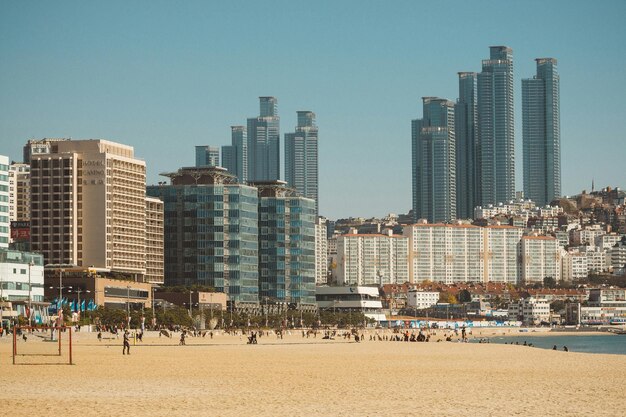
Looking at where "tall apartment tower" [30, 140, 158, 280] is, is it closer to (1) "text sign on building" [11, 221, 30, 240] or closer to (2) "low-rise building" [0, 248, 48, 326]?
(1) "text sign on building" [11, 221, 30, 240]

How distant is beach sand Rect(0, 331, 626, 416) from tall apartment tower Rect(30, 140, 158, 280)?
111002 millimetres

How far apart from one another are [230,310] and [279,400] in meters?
157

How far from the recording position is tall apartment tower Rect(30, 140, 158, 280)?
589 feet

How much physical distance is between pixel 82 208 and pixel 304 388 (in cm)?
13907

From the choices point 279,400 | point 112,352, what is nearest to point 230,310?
point 112,352

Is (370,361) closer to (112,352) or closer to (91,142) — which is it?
(112,352)

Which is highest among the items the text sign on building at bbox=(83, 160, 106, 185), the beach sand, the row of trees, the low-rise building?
the text sign on building at bbox=(83, 160, 106, 185)

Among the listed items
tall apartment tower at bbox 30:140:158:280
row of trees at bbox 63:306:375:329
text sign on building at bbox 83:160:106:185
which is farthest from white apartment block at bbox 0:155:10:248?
text sign on building at bbox 83:160:106:185

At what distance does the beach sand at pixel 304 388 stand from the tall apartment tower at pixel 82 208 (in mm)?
111002

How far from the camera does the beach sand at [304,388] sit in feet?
130

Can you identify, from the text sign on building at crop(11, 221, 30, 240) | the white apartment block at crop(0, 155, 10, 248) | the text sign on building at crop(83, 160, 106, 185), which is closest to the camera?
the white apartment block at crop(0, 155, 10, 248)

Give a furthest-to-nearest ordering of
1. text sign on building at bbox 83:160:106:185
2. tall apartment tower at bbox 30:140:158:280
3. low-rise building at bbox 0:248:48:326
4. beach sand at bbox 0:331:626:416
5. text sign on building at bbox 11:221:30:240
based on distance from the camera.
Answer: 1. text sign on building at bbox 83:160:106:185
2. tall apartment tower at bbox 30:140:158:280
3. text sign on building at bbox 11:221:30:240
4. low-rise building at bbox 0:248:48:326
5. beach sand at bbox 0:331:626:416

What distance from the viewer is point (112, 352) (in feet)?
255

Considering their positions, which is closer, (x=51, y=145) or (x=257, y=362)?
(x=257, y=362)
